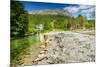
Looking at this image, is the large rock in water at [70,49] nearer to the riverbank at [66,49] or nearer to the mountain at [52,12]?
the riverbank at [66,49]

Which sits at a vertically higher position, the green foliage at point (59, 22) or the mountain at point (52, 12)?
the mountain at point (52, 12)

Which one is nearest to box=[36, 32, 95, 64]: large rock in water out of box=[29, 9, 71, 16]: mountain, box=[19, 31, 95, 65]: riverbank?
box=[19, 31, 95, 65]: riverbank

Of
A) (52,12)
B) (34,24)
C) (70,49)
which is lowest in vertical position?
(70,49)

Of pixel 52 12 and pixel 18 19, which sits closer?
pixel 18 19

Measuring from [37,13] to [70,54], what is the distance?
2.09 ft

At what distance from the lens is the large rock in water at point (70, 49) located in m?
2.23

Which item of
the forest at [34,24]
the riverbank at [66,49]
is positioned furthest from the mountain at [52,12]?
the riverbank at [66,49]

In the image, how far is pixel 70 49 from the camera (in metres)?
2.30

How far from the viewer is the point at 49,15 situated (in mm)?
2248

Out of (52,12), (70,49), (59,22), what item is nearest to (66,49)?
(70,49)

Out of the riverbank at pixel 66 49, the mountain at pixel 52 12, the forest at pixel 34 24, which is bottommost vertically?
the riverbank at pixel 66 49

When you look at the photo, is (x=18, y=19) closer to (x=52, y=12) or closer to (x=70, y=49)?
(x=52, y=12)
